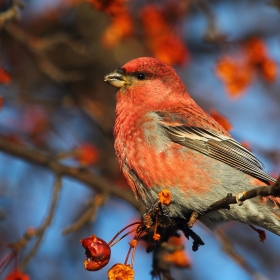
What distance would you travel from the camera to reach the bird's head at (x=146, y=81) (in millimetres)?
4359

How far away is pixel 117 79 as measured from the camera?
14.3 ft

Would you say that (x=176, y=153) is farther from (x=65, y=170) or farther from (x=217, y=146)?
(x=65, y=170)

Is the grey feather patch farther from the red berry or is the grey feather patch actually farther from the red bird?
the red berry

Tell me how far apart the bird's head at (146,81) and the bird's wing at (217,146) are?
385 mm

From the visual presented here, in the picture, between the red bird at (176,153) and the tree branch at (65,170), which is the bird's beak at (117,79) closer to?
the red bird at (176,153)

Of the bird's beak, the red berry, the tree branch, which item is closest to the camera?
the red berry

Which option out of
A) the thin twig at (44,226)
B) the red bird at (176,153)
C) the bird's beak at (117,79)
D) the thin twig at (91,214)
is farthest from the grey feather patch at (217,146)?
Result: the thin twig at (44,226)

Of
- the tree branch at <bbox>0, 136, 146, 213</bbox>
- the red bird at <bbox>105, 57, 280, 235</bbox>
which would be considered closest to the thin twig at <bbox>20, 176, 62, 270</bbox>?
the tree branch at <bbox>0, 136, 146, 213</bbox>

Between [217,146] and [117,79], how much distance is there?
3.24 ft

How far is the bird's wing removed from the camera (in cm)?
388

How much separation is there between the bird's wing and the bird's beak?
0.53 metres

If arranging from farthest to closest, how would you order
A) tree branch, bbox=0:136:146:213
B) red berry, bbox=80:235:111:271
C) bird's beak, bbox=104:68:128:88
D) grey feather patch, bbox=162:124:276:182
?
tree branch, bbox=0:136:146:213 < bird's beak, bbox=104:68:128:88 < grey feather patch, bbox=162:124:276:182 < red berry, bbox=80:235:111:271

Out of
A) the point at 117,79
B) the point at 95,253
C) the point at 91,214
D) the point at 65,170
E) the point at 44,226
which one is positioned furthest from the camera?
the point at 65,170

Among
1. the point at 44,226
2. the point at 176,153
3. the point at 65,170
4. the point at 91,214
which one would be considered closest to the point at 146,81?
the point at 176,153
